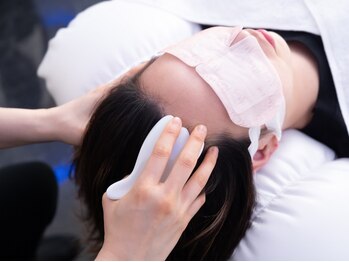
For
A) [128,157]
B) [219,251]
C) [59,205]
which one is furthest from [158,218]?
[59,205]

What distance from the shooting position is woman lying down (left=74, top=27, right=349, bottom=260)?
691 millimetres

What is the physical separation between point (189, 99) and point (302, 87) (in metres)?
0.32

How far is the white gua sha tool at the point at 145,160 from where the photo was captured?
0.62 meters

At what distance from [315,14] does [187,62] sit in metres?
0.42

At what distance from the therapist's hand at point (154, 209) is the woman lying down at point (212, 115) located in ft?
0.26

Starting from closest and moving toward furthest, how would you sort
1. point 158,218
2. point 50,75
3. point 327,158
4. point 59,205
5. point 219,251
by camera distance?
Answer: 1. point 158,218
2. point 219,251
3. point 327,158
4. point 50,75
5. point 59,205

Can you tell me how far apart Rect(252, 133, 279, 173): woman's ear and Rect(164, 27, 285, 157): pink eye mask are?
0.15ft

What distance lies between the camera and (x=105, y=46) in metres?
1.02

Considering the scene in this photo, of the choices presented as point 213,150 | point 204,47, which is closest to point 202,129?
point 213,150

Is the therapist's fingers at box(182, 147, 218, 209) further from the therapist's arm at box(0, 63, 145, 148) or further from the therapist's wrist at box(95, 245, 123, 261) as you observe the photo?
the therapist's arm at box(0, 63, 145, 148)

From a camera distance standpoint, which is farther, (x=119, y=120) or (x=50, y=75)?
(x=50, y=75)

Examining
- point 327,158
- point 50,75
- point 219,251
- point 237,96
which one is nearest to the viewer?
point 237,96

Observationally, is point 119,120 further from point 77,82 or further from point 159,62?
point 77,82

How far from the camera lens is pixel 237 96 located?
697 millimetres
